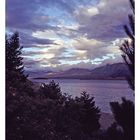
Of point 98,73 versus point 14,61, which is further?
point 98,73

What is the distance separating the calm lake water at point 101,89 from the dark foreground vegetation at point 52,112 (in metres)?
0.04

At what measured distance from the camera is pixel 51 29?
→ 4.42 m

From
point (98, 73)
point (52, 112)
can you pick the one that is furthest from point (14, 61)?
point (98, 73)

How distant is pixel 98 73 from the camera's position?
4.47m

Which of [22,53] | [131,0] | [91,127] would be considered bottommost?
[91,127]

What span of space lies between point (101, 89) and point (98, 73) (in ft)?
0.46

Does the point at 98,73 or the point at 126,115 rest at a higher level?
the point at 98,73

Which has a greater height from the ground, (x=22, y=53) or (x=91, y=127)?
(x=22, y=53)

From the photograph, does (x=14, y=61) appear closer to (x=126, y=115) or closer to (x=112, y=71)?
(x=112, y=71)

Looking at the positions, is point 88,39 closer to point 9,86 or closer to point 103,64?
point 103,64

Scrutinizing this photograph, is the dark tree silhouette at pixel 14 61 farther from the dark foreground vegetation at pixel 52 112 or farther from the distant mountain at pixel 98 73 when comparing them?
the distant mountain at pixel 98 73

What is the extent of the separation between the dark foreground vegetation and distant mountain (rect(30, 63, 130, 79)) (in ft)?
0.21
